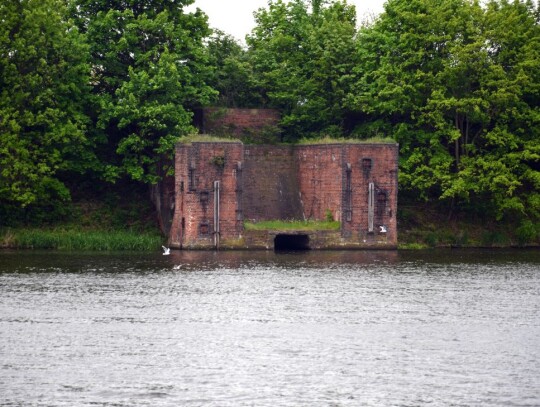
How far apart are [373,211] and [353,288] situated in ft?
57.1

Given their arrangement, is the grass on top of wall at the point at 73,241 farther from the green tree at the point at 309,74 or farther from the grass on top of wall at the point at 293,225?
the green tree at the point at 309,74

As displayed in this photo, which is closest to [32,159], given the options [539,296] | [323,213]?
[323,213]

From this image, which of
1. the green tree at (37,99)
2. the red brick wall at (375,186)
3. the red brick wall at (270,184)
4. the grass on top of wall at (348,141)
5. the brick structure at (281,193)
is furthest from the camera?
the red brick wall at (270,184)

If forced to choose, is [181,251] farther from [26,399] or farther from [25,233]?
[26,399]

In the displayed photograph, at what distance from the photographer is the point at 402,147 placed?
2667 inches

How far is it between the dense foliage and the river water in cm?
980

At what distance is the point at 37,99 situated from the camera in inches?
2430

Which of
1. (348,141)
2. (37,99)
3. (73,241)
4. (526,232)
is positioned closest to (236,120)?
(348,141)

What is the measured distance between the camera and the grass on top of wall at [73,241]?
61562mm

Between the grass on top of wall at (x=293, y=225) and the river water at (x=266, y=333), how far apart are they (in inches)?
275

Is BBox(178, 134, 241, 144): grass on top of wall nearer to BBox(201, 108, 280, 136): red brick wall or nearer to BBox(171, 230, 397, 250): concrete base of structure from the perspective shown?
BBox(171, 230, 397, 250): concrete base of structure

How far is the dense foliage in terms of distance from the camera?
205 feet

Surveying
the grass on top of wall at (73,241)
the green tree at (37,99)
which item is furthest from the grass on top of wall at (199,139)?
the grass on top of wall at (73,241)

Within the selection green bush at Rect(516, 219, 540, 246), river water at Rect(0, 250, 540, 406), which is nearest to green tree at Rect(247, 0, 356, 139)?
green bush at Rect(516, 219, 540, 246)
